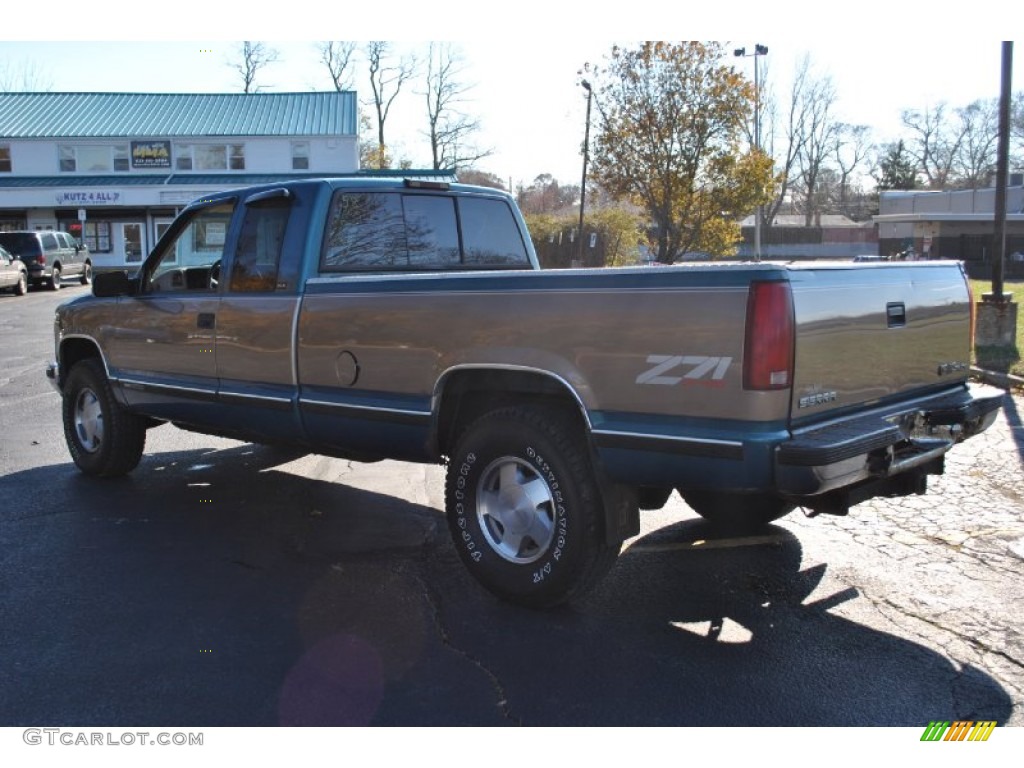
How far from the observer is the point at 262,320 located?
5215 millimetres

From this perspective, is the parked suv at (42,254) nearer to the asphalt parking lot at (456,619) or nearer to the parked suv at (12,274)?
the parked suv at (12,274)

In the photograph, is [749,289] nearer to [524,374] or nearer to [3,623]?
[524,374]

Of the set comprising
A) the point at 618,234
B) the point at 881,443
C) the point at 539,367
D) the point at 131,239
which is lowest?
the point at 881,443

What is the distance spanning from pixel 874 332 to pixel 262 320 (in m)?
3.26

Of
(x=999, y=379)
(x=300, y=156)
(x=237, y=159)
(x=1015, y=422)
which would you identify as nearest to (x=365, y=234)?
(x=1015, y=422)

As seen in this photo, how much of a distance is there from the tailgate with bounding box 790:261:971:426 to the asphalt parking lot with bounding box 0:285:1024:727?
102 centimetres

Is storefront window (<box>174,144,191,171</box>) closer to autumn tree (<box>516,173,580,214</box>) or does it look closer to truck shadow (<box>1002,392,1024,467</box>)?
autumn tree (<box>516,173,580,214</box>)

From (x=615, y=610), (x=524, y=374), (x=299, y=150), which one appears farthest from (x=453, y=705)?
(x=299, y=150)

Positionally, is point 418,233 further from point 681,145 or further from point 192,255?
point 681,145

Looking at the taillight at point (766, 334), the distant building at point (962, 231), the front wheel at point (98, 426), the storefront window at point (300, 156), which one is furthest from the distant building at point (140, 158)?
the taillight at point (766, 334)

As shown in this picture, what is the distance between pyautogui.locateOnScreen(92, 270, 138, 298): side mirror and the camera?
6.16 m

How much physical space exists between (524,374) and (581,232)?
32.0 metres

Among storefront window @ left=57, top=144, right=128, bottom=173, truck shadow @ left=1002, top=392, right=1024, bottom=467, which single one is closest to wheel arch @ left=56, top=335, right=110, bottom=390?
truck shadow @ left=1002, top=392, right=1024, bottom=467
